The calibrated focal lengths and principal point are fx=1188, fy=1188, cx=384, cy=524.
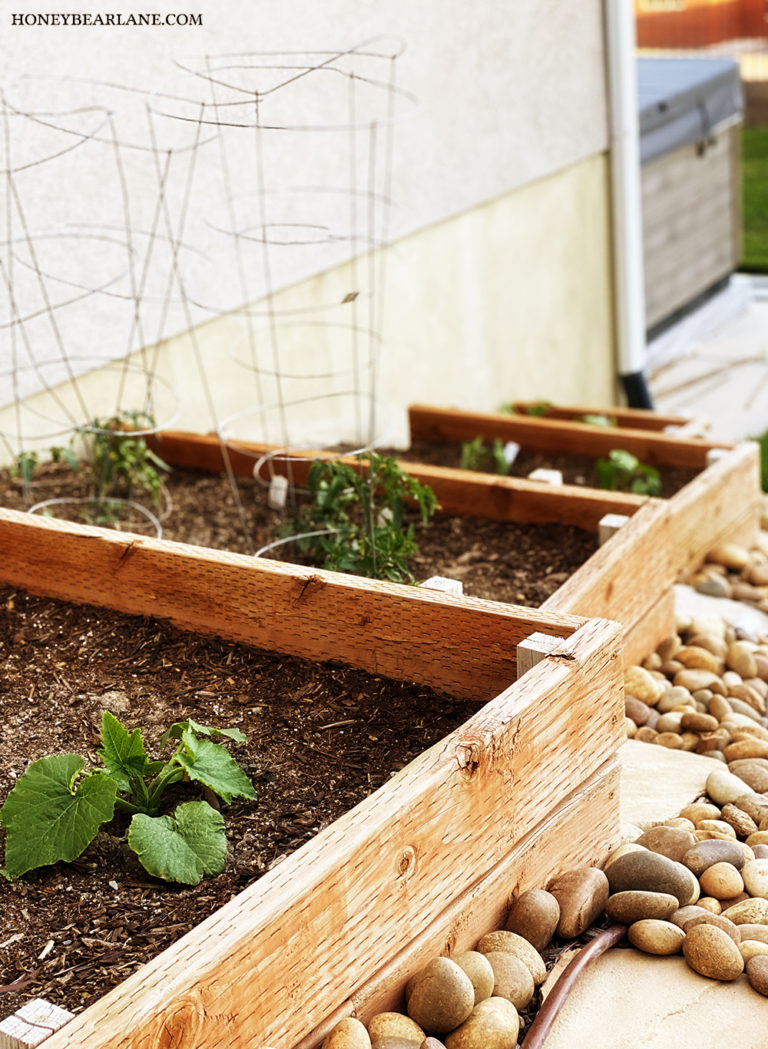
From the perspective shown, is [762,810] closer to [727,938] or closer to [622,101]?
[727,938]

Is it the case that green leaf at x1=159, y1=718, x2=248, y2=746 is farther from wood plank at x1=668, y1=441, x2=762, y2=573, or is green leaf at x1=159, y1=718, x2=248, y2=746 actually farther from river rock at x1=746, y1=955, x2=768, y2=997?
wood plank at x1=668, y1=441, x2=762, y2=573

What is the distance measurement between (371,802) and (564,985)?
1.24ft

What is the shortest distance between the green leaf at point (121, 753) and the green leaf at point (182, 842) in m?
0.09

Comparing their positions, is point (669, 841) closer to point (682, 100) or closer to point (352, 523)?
point (352, 523)

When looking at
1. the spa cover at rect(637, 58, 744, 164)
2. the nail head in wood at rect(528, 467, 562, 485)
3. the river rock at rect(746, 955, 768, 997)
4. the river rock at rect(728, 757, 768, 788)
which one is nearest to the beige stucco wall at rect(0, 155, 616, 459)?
the nail head in wood at rect(528, 467, 562, 485)

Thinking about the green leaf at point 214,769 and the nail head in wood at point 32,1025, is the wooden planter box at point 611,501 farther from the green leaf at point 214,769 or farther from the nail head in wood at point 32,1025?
the nail head in wood at point 32,1025

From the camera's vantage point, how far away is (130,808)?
5.27ft

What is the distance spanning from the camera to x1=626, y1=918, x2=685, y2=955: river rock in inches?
63.9

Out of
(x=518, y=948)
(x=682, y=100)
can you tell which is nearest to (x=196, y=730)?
(x=518, y=948)

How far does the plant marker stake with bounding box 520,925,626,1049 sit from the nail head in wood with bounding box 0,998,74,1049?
59cm

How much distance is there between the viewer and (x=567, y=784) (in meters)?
1.68

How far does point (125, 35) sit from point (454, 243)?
186 cm

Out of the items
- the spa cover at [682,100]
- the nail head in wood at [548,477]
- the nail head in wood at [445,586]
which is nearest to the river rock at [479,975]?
the nail head in wood at [445,586]

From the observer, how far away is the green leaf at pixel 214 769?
157 cm
